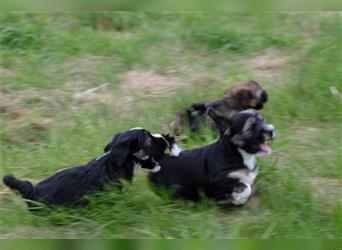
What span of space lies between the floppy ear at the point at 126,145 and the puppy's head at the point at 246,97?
1406 millimetres

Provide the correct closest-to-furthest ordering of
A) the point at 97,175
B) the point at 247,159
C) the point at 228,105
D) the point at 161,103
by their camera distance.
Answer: the point at 97,175
the point at 247,159
the point at 228,105
the point at 161,103

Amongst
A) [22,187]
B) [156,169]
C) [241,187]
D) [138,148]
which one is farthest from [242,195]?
[22,187]

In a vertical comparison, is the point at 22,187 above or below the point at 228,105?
below

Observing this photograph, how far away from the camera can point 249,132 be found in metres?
4.00

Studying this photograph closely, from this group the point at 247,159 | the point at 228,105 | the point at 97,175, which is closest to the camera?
the point at 97,175

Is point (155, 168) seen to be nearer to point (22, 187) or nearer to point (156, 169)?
point (156, 169)

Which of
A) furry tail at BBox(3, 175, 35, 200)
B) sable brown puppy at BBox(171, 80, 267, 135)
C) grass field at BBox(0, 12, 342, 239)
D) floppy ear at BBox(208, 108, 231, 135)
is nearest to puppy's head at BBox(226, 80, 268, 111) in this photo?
sable brown puppy at BBox(171, 80, 267, 135)

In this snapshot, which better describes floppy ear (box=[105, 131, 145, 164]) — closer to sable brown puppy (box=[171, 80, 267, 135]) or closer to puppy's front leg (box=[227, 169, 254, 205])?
puppy's front leg (box=[227, 169, 254, 205])

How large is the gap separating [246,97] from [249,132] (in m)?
1.35

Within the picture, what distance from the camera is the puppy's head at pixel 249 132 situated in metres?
4.00

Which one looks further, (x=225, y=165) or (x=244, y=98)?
(x=244, y=98)

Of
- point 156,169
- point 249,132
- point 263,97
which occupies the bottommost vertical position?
point 156,169

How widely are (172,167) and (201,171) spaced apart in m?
0.19

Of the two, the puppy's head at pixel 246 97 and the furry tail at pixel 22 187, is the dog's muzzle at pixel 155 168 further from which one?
the puppy's head at pixel 246 97
